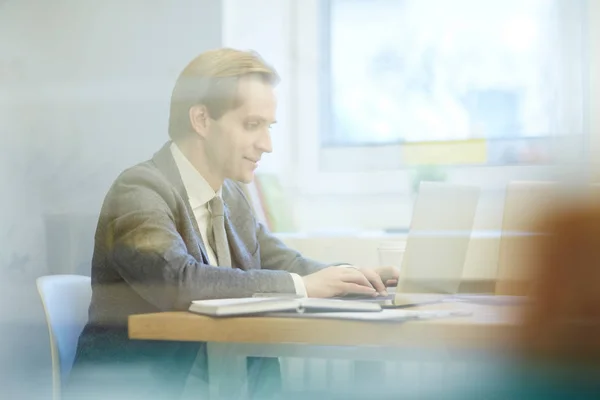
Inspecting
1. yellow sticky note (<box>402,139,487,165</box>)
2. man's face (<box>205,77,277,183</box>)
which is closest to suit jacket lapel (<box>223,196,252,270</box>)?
man's face (<box>205,77,277,183</box>)

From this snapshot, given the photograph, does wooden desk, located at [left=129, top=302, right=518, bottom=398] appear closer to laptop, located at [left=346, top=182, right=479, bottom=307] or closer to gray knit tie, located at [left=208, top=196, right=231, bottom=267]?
laptop, located at [left=346, top=182, right=479, bottom=307]

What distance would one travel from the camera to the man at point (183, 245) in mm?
1021

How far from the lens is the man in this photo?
102cm

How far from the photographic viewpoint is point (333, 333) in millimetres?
899

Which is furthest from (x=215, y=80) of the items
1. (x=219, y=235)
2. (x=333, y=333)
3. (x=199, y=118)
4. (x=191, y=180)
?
(x=333, y=333)

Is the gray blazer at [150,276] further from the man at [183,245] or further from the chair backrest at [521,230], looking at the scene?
the chair backrest at [521,230]

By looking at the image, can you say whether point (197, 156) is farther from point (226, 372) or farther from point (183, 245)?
point (226, 372)

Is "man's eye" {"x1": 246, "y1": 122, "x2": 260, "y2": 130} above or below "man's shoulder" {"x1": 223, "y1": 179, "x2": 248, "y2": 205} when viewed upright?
above

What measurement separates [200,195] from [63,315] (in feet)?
0.96

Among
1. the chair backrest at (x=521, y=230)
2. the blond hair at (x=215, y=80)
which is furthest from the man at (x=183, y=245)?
the chair backrest at (x=521, y=230)

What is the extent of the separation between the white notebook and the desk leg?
0.10 m

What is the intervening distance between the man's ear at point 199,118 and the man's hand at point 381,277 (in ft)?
1.01

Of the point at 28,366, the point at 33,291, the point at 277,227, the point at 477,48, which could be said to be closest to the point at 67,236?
the point at 33,291

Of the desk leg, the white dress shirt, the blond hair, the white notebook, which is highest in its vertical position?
the blond hair
